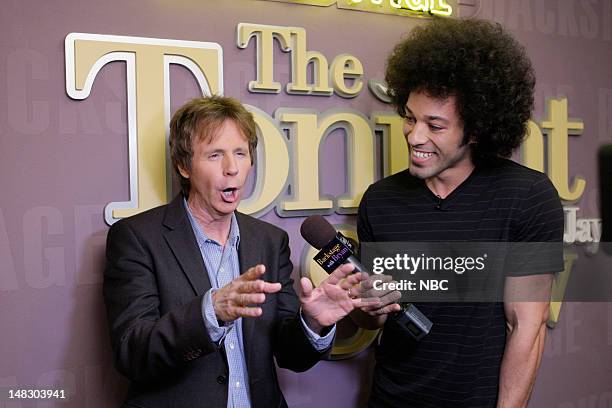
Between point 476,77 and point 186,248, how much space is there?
0.94 metres

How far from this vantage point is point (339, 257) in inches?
58.9

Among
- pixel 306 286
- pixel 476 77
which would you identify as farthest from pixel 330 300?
pixel 476 77

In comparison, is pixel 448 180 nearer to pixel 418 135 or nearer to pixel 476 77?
pixel 418 135

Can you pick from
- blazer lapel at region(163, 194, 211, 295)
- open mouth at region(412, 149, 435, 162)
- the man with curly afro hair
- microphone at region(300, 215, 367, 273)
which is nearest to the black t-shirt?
the man with curly afro hair

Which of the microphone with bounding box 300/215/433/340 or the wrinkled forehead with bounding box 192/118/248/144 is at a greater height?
the wrinkled forehead with bounding box 192/118/248/144

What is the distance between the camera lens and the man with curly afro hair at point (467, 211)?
5.50 feet

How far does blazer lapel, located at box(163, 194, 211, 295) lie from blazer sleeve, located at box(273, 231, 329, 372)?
0.25 metres

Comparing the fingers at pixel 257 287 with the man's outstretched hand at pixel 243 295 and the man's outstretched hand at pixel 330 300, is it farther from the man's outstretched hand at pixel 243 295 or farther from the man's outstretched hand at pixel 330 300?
the man's outstretched hand at pixel 330 300

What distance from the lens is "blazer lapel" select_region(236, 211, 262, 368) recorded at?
1626mm

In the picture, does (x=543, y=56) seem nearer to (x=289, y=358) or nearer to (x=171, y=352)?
(x=289, y=358)

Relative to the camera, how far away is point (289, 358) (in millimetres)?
1690

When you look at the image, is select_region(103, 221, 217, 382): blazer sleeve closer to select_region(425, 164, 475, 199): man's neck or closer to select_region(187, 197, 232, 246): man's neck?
select_region(187, 197, 232, 246): man's neck

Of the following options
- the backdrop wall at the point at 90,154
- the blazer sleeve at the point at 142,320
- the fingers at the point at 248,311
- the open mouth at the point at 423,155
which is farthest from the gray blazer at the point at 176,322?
the open mouth at the point at 423,155

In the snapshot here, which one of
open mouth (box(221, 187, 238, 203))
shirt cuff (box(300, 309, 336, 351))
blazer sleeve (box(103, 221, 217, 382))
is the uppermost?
open mouth (box(221, 187, 238, 203))
